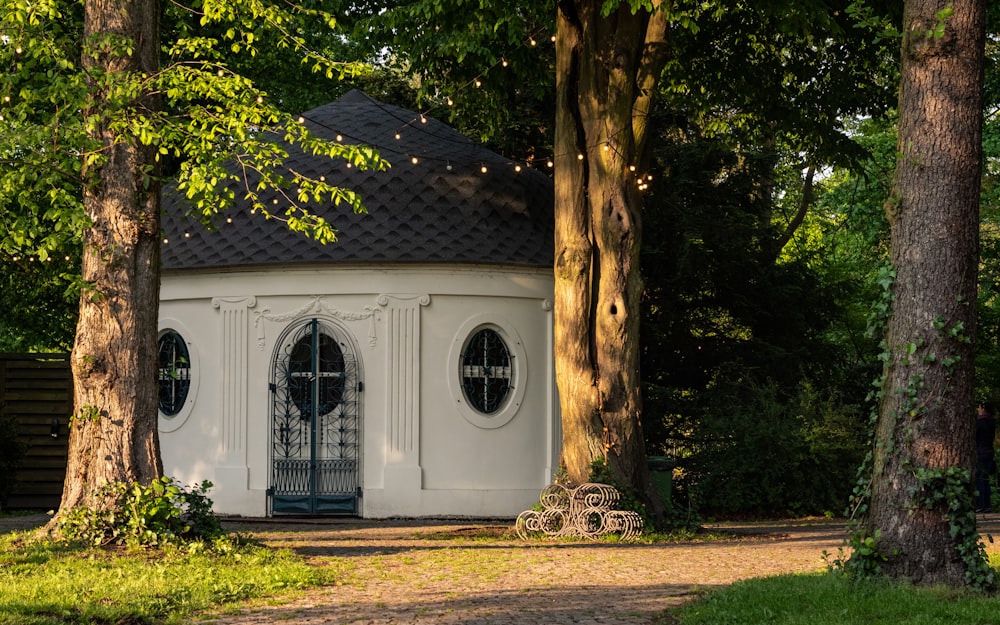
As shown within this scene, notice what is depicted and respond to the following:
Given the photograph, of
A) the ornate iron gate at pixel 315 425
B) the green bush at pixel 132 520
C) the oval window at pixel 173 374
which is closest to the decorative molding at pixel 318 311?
the ornate iron gate at pixel 315 425

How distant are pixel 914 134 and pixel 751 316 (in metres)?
13.5

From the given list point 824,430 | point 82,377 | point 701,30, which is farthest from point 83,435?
point 824,430

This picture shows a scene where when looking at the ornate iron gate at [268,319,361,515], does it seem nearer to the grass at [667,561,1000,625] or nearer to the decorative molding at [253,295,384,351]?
the decorative molding at [253,295,384,351]

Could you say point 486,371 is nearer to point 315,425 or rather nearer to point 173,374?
point 315,425

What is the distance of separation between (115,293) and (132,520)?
204 centimetres

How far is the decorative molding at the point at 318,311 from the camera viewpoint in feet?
60.0

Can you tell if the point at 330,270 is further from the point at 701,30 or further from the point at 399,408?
the point at 701,30

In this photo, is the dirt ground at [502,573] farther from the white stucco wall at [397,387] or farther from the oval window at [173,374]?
the oval window at [173,374]

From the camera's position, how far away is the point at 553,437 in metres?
18.8

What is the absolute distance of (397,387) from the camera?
1820cm

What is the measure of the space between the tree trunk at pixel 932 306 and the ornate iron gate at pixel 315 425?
10.3 meters

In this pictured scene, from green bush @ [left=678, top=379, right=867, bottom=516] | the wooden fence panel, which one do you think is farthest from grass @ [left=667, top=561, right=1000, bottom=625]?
the wooden fence panel

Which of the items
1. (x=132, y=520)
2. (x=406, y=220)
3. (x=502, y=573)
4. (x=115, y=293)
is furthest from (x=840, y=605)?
(x=406, y=220)

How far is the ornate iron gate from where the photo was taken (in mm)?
18172
